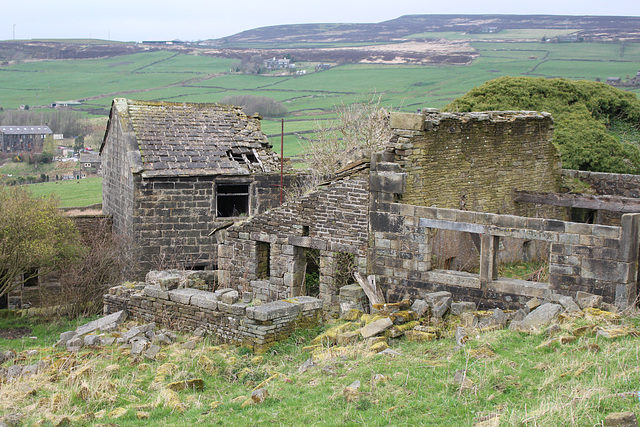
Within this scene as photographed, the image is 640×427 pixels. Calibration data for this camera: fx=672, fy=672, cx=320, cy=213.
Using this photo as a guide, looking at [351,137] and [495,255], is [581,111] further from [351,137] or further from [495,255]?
[495,255]

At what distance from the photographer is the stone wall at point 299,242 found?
46.9 feet

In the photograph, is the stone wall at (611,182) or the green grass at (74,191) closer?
the stone wall at (611,182)

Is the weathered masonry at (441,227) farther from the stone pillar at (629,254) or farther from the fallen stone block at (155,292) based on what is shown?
the fallen stone block at (155,292)

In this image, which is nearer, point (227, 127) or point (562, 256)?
point (562, 256)

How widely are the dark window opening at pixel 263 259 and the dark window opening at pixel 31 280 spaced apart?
8.47m

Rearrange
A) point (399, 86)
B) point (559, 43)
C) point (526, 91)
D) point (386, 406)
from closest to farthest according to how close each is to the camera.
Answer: point (386, 406)
point (526, 91)
point (399, 86)
point (559, 43)

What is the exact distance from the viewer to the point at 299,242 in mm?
15297

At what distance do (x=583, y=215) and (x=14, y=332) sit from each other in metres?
16.4

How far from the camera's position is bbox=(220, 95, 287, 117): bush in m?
72.5

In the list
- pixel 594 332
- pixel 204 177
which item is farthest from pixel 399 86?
pixel 594 332

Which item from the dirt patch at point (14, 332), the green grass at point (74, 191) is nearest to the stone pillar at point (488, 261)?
the dirt patch at point (14, 332)

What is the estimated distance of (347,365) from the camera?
9.73m

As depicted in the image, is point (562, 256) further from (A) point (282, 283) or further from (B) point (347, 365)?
(A) point (282, 283)

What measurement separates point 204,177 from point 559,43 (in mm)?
113337
